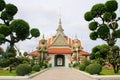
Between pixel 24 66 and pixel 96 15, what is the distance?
47.9 ft

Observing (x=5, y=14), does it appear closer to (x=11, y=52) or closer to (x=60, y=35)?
(x=11, y=52)

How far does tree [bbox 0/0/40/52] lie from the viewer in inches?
1294

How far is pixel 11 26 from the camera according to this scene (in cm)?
3331

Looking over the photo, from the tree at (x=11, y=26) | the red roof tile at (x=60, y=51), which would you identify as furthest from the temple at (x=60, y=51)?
the tree at (x=11, y=26)

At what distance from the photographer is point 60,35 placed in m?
66.6

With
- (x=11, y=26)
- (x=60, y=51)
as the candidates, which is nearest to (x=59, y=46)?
(x=60, y=51)

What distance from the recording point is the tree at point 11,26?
3288cm

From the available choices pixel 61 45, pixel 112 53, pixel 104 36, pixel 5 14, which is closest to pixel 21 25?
pixel 5 14

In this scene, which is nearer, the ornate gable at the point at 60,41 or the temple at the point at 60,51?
the temple at the point at 60,51

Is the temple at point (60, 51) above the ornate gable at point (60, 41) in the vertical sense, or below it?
below

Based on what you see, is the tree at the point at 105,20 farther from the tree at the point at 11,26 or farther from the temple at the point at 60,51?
the temple at the point at 60,51

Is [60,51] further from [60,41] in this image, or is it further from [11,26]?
[11,26]

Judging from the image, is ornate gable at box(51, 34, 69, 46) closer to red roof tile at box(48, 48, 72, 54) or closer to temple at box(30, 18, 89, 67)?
temple at box(30, 18, 89, 67)

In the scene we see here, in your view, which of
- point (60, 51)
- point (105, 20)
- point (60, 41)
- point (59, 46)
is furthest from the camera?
point (60, 41)
